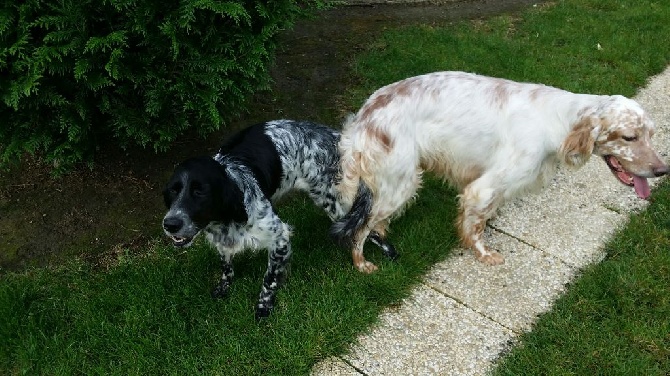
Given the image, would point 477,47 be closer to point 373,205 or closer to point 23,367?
point 373,205

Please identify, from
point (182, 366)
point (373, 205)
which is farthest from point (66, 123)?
point (373, 205)

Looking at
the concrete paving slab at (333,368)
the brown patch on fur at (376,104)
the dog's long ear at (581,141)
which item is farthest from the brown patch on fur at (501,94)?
the concrete paving slab at (333,368)

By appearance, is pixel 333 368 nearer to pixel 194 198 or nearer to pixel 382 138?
pixel 194 198

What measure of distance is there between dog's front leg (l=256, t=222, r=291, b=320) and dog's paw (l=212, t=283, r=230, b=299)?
0.96ft

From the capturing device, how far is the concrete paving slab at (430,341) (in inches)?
130

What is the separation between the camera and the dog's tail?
380 cm

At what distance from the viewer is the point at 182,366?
3289 mm

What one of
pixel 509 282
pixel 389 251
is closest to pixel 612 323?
pixel 509 282

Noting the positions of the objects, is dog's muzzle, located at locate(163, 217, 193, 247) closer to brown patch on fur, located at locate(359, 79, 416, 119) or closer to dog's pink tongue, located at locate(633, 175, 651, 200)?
brown patch on fur, located at locate(359, 79, 416, 119)

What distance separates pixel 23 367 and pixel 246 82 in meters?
2.42

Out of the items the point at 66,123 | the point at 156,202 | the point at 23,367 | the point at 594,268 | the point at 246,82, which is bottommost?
the point at 23,367

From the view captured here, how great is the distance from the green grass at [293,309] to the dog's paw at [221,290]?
62 millimetres

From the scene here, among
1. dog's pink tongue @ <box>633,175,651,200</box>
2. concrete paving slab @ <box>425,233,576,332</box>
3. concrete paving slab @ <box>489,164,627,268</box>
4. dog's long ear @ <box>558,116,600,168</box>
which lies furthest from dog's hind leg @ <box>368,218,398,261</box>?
dog's pink tongue @ <box>633,175,651,200</box>

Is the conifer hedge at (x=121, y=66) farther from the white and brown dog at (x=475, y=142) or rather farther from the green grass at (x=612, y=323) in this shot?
the green grass at (x=612, y=323)
